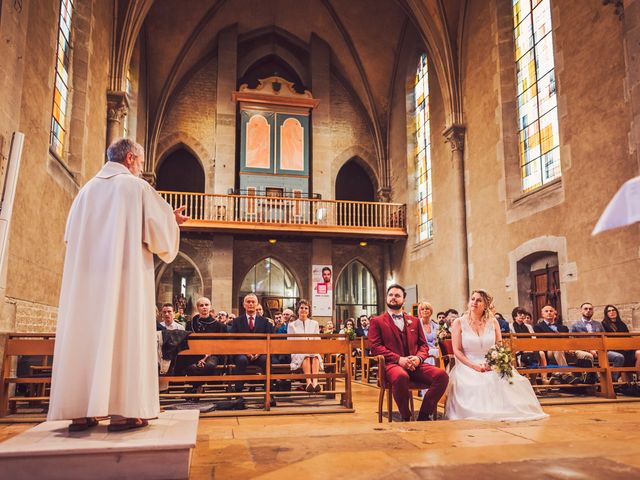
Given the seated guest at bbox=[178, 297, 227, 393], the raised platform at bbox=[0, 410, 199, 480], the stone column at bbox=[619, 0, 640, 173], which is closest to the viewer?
the raised platform at bbox=[0, 410, 199, 480]

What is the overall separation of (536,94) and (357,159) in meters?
9.11

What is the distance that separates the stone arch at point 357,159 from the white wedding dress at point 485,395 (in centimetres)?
1389

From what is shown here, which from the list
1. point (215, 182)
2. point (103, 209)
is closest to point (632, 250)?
point (103, 209)

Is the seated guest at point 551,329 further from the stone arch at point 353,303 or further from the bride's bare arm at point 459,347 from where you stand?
the stone arch at point 353,303

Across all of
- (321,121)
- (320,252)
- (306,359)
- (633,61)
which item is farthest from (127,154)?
(321,121)

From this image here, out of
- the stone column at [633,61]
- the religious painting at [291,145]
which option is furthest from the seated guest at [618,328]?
the religious painting at [291,145]

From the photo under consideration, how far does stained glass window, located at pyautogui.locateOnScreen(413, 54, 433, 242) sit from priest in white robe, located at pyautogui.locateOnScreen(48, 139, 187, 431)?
1295 cm

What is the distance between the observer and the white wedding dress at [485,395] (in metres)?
5.00

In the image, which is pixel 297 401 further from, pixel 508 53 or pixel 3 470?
pixel 508 53

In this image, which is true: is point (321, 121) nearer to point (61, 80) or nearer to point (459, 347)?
point (61, 80)

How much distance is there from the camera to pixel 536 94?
1102cm

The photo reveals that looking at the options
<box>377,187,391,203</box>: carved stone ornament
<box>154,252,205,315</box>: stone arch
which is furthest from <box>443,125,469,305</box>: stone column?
<box>154,252,205,315</box>: stone arch

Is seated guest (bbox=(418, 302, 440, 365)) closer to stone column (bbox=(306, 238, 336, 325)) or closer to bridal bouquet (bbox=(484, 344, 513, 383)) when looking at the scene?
bridal bouquet (bbox=(484, 344, 513, 383))

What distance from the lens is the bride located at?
16.5 feet
